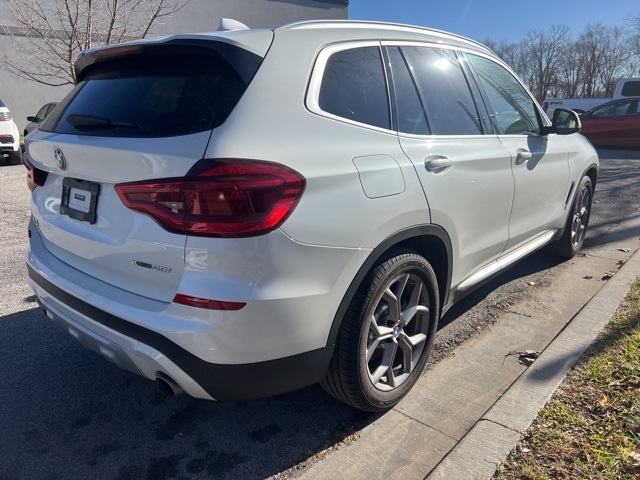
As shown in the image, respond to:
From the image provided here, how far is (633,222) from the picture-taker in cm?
689

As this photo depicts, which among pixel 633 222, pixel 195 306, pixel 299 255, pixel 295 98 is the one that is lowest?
pixel 633 222

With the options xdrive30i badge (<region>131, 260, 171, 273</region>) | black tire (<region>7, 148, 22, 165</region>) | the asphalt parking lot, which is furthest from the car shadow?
black tire (<region>7, 148, 22, 165</region>)

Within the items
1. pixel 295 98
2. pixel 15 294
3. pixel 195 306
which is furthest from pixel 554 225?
pixel 15 294

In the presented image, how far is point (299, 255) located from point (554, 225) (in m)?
3.23

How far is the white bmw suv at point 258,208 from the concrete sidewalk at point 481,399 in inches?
7.5

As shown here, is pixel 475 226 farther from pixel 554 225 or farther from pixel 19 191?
pixel 19 191

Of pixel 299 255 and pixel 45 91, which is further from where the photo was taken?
pixel 45 91

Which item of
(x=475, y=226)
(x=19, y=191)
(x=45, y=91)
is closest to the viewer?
(x=475, y=226)

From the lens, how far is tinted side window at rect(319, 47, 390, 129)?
2.37 metres

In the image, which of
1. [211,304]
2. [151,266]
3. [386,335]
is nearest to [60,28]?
[151,266]

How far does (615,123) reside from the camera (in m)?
15.5

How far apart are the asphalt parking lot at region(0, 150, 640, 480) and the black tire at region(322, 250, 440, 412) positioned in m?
0.18

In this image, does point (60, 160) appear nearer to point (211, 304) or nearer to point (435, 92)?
point (211, 304)

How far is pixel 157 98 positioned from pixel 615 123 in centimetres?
1651
